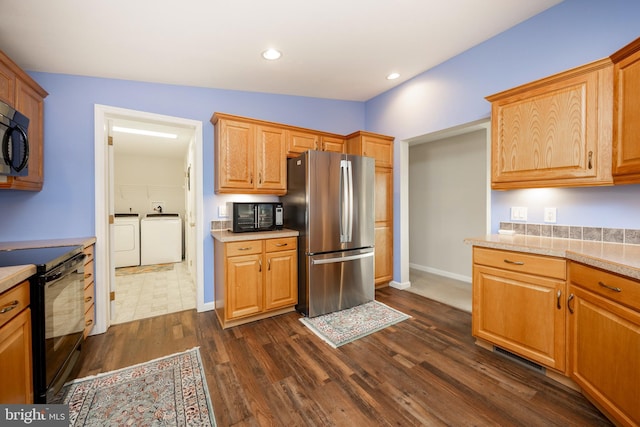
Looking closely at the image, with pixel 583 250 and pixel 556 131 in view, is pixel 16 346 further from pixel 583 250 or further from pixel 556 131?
pixel 556 131

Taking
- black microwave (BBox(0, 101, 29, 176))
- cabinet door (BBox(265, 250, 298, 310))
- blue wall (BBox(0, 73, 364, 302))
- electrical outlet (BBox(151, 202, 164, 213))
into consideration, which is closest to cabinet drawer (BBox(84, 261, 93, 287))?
blue wall (BBox(0, 73, 364, 302))

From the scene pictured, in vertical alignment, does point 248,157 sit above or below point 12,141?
above

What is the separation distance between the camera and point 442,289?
369cm

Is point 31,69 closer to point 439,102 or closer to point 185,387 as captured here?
point 185,387

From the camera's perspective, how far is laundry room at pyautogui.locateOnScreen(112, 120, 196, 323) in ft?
11.3

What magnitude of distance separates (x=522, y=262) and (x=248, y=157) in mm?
2678

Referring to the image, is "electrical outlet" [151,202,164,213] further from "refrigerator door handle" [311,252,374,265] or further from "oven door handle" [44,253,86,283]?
"refrigerator door handle" [311,252,374,265]

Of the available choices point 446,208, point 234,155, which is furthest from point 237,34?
point 446,208

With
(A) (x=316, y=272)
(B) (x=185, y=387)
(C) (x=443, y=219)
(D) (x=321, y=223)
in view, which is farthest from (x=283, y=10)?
(C) (x=443, y=219)

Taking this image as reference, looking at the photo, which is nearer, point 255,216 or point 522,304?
point 522,304

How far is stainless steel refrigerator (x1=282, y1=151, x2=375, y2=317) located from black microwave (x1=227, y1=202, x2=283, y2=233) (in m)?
0.18

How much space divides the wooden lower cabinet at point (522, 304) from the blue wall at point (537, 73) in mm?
655

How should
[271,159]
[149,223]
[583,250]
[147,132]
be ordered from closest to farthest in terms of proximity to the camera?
[583,250]
[271,159]
[147,132]
[149,223]

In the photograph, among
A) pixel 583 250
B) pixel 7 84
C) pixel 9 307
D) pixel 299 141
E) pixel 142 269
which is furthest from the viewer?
pixel 142 269
